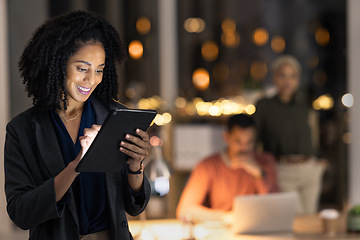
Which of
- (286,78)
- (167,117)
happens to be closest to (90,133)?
(286,78)

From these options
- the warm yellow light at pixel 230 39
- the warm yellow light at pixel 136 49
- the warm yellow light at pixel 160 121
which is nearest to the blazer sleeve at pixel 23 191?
the warm yellow light at pixel 160 121

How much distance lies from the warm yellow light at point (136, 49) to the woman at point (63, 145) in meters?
3.73

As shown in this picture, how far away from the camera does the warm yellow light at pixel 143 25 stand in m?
5.14

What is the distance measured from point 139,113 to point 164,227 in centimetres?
163

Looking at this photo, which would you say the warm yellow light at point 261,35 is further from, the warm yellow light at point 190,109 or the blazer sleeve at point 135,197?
the blazer sleeve at point 135,197

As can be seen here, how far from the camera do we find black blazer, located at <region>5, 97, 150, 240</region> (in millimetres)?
1328

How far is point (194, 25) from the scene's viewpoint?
5.46 m

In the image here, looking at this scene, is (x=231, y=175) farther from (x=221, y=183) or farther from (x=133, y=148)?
(x=133, y=148)

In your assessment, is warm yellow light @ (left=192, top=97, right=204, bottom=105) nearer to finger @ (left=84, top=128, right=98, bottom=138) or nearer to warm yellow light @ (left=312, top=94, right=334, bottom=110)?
warm yellow light @ (left=312, top=94, right=334, bottom=110)

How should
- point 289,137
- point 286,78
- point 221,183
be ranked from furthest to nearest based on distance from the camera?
point 289,137, point 286,78, point 221,183

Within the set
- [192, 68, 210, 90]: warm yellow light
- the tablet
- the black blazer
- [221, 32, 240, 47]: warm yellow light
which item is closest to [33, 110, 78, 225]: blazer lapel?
the black blazer

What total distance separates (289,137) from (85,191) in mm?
3237

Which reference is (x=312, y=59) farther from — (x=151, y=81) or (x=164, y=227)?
(x=164, y=227)

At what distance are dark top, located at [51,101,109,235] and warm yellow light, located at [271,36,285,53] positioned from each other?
446 centimetres
